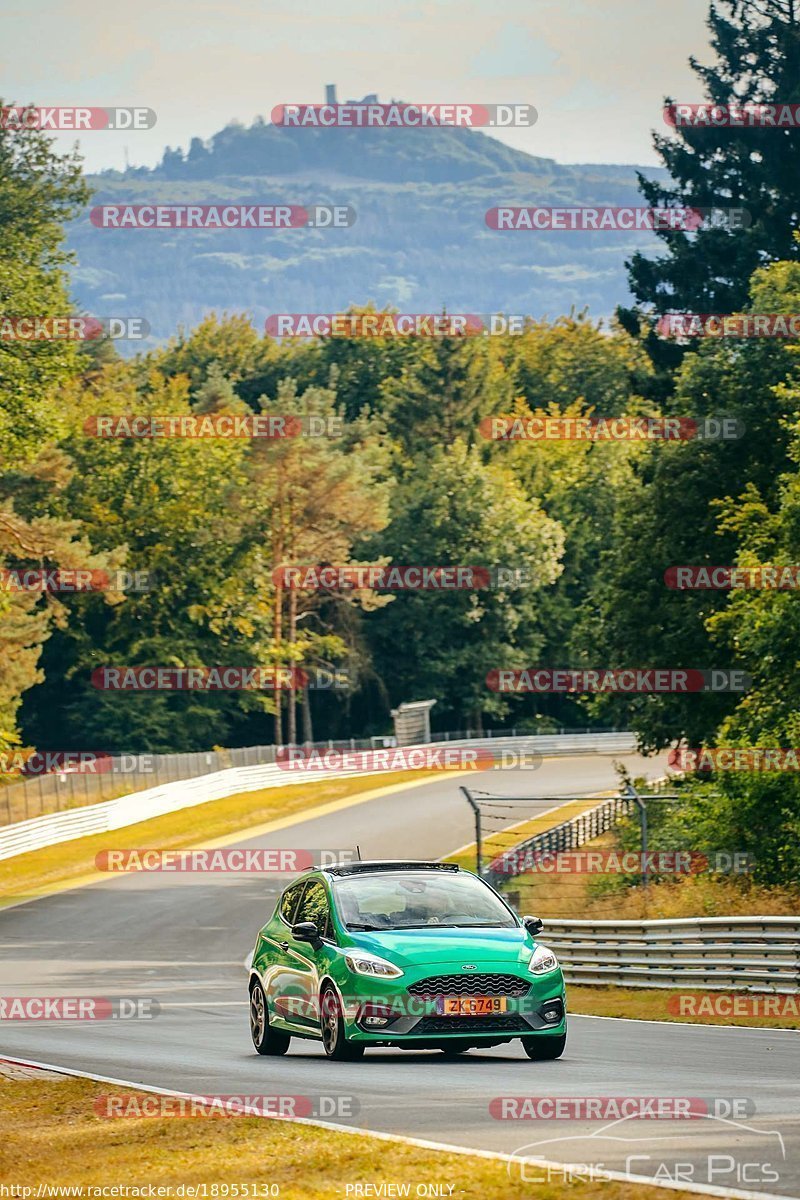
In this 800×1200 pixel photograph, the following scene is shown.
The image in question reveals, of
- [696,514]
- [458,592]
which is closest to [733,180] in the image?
[696,514]

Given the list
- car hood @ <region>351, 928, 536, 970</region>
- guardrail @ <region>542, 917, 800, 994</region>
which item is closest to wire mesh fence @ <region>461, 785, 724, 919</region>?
guardrail @ <region>542, 917, 800, 994</region>

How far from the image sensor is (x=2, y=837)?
51.0m

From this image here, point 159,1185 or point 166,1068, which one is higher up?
point 159,1185

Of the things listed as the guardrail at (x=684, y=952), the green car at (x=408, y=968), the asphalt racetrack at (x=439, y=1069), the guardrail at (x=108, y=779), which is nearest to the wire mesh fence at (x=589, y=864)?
the guardrail at (x=684, y=952)

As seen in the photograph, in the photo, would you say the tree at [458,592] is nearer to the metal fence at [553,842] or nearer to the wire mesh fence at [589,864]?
the wire mesh fence at [589,864]

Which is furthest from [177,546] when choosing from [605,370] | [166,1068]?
[166,1068]

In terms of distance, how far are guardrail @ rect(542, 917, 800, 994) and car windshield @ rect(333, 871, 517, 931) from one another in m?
6.18

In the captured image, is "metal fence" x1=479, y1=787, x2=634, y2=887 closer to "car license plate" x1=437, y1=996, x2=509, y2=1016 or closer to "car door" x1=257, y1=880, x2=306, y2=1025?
"car door" x1=257, y1=880, x2=306, y2=1025

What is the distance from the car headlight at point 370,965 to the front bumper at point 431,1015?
0.20ft

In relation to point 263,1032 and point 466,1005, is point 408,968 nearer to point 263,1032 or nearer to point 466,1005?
point 466,1005

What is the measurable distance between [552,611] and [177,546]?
21.6 meters

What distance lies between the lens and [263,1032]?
16.3 metres

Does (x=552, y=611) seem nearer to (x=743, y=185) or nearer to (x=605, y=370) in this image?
(x=605, y=370)

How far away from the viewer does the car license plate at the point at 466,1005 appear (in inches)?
551
